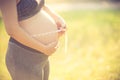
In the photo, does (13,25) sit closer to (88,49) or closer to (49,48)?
(49,48)

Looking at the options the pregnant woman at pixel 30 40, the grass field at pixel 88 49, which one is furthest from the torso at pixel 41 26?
the grass field at pixel 88 49

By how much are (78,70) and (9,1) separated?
139 centimetres

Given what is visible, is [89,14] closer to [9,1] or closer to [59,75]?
[59,75]

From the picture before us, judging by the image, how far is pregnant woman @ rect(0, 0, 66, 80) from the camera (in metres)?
1.16

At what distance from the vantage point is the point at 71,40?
3.01 meters

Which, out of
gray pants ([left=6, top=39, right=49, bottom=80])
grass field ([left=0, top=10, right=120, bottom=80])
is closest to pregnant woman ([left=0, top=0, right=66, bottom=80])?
gray pants ([left=6, top=39, right=49, bottom=80])

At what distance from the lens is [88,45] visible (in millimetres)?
2920

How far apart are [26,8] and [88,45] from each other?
1798 millimetres

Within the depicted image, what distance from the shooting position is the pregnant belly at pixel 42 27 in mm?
1197

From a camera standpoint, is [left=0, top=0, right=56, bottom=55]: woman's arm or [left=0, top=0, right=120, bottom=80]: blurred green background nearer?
[left=0, top=0, right=56, bottom=55]: woman's arm

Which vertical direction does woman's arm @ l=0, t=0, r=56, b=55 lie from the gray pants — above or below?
above

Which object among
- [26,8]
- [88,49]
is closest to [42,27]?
[26,8]

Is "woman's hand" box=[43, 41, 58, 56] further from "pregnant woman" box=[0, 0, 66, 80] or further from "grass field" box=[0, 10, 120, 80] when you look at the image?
"grass field" box=[0, 10, 120, 80]

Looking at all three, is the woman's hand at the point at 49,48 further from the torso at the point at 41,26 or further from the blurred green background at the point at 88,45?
the blurred green background at the point at 88,45
